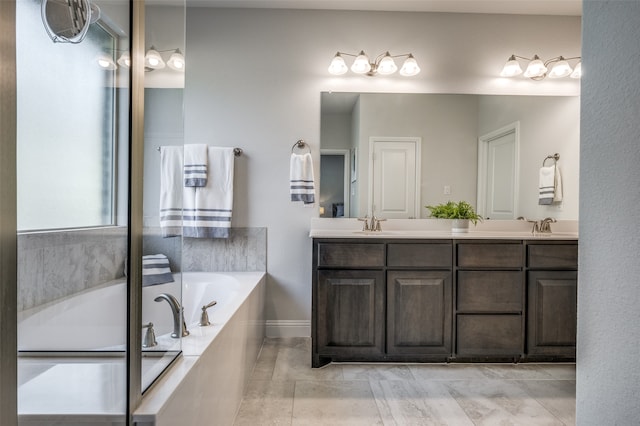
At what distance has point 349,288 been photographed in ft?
7.38

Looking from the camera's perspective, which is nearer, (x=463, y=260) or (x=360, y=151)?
(x=463, y=260)

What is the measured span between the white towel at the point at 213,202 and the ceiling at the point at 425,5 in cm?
112

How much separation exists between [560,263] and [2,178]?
268 centimetres

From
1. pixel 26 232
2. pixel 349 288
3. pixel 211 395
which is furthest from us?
pixel 349 288

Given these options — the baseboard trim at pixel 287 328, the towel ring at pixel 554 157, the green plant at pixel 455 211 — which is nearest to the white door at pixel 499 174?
the green plant at pixel 455 211

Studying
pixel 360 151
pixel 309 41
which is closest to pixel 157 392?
pixel 360 151

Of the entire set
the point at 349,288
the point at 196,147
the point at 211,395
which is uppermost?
the point at 196,147

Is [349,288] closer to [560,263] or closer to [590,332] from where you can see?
[560,263]

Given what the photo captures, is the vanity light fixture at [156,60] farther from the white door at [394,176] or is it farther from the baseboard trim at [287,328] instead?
the baseboard trim at [287,328]

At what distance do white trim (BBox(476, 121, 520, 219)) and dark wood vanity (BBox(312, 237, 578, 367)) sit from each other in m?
0.58

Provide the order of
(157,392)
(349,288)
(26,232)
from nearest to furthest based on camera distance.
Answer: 1. (26,232)
2. (157,392)
3. (349,288)

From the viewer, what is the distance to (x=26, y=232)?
24.5 inches

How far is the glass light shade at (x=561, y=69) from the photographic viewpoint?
279 cm

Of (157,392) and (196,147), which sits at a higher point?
(196,147)
